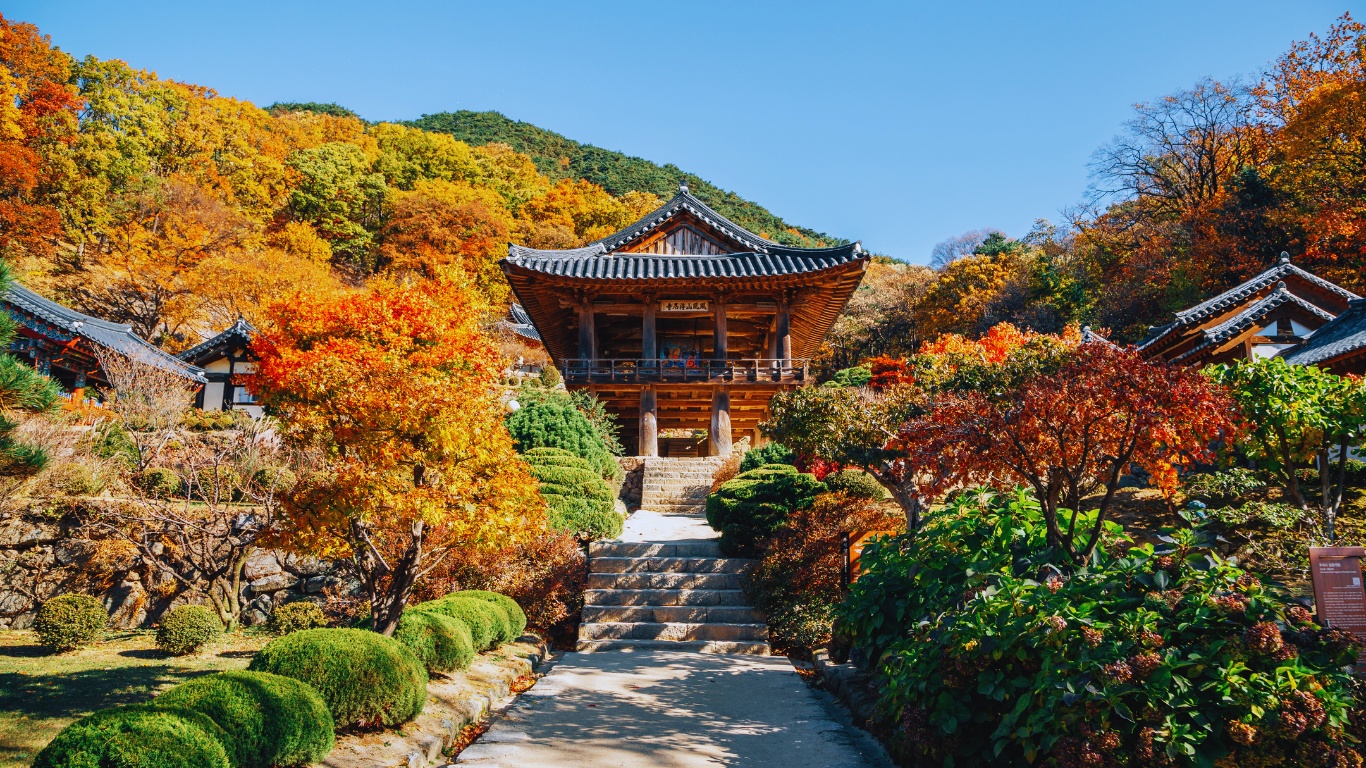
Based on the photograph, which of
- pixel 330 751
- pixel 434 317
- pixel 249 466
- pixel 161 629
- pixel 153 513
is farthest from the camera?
pixel 434 317

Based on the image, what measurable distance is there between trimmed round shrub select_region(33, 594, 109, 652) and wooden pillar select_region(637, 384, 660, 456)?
44.9ft

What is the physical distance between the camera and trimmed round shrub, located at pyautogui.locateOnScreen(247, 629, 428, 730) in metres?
4.43

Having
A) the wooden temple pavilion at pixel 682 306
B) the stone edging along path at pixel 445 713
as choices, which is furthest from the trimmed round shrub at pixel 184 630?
the wooden temple pavilion at pixel 682 306

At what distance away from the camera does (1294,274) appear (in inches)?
719

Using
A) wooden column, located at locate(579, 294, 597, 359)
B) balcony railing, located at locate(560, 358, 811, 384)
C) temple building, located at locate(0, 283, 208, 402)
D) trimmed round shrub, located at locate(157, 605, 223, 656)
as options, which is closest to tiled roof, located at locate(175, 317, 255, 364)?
temple building, located at locate(0, 283, 208, 402)

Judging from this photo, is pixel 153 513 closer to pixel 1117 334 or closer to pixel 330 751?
pixel 330 751

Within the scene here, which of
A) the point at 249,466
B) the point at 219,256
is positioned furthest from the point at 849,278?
the point at 219,256

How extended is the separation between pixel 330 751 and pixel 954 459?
430 centimetres

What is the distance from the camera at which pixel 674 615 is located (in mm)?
9398

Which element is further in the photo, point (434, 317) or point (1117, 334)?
point (1117, 334)

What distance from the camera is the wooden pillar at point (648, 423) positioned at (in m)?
21.3

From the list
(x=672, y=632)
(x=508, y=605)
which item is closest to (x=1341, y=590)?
(x=672, y=632)

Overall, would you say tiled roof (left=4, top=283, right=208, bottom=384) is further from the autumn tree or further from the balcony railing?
the autumn tree

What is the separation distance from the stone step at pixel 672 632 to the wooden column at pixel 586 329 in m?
13.8
